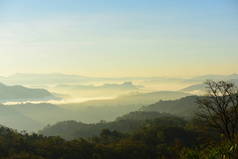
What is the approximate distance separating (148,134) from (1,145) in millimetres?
67442

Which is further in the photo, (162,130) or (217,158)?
(162,130)

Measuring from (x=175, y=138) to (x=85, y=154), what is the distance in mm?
52202

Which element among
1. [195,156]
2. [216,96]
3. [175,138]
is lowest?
[175,138]

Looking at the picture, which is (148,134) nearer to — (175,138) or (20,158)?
(175,138)

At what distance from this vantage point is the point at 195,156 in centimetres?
3984

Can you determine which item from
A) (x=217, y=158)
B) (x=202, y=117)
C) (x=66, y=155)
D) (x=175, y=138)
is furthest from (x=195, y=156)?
(x=175, y=138)

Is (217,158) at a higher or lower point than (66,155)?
higher

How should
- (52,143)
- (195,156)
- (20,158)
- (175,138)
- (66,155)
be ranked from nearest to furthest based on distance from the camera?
(195,156) < (20,158) < (66,155) < (52,143) < (175,138)

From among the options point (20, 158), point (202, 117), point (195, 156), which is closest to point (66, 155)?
point (20, 158)

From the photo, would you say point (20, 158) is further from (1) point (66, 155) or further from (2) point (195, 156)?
(2) point (195, 156)

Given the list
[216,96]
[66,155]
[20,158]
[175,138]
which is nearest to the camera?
[216,96]

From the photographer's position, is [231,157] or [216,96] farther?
[216,96]

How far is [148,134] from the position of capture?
565 feet

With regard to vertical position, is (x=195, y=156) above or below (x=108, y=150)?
above
